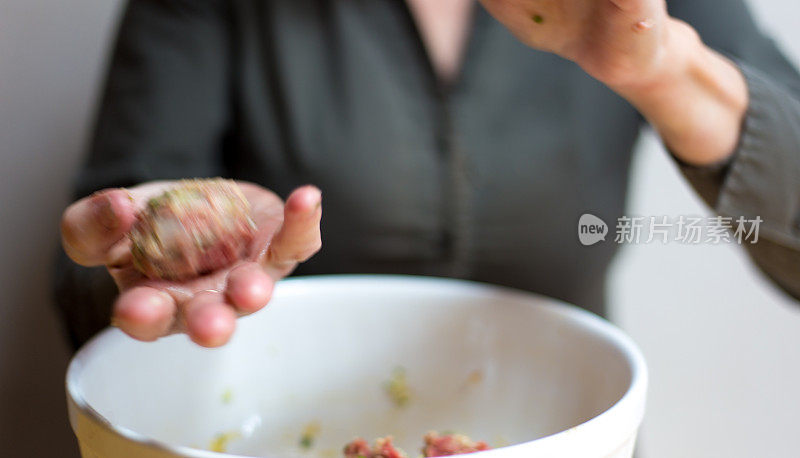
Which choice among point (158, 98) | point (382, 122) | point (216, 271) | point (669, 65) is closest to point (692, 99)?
point (669, 65)

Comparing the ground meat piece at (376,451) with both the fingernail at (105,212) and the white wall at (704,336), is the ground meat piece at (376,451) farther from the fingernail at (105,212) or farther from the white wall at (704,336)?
the white wall at (704,336)

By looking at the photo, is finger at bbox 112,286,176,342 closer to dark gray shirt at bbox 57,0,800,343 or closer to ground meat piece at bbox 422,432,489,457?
ground meat piece at bbox 422,432,489,457

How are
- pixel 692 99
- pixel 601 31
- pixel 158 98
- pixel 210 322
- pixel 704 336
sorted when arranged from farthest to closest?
pixel 704 336 < pixel 158 98 < pixel 692 99 < pixel 601 31 < pixel 210 322

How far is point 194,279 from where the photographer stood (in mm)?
447

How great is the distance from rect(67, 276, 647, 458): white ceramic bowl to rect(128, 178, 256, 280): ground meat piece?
0.13 m

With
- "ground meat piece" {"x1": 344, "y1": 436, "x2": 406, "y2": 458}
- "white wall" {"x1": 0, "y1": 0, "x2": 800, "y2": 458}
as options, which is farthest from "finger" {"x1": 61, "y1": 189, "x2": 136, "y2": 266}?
"white wall" {"x1": 0, "y1": 0, "x2": 800, "y2": 458}

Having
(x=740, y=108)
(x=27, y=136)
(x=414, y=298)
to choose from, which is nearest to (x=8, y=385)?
(x=27, y=136)

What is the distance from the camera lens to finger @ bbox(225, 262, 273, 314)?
14.8 inches

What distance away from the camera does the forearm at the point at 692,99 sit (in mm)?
557

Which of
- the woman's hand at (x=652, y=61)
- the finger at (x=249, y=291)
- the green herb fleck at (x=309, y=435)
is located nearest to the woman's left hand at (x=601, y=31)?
the woman's hand at (x=652, y=61)

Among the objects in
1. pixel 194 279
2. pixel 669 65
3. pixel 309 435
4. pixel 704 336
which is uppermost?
pixel 669 65

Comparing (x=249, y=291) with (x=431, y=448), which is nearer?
(x=249, y=291)

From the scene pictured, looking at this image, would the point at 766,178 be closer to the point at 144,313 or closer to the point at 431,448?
the point at 431,448

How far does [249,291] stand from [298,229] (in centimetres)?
5
